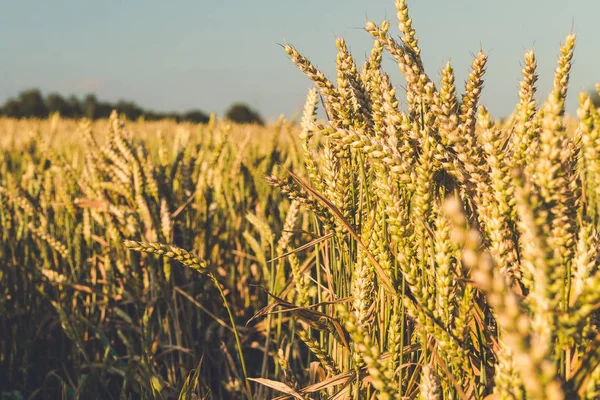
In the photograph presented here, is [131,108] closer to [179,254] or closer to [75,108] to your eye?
[75,108]

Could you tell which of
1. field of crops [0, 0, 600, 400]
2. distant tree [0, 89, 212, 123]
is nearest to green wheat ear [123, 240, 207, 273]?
field of crops [0, 0, 600, 400]

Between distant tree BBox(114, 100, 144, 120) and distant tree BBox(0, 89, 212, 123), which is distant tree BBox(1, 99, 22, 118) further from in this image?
distant tree BBox(114, 100, 144, 120)

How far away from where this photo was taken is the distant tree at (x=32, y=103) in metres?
31.5

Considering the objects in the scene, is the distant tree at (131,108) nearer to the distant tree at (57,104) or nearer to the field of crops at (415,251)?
the distant tree at (57,104)

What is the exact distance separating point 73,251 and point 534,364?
2.65 metres

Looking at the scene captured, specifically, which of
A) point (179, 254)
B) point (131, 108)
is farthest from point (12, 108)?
point (179, 254)

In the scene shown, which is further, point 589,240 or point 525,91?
point 525,91

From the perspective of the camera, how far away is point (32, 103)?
1270 inches

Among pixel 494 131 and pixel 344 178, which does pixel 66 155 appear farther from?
pixel 494 131

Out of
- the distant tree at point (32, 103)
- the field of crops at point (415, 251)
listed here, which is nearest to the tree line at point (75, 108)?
the distant tree at point (32, 103)

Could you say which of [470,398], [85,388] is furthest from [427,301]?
[85,388]

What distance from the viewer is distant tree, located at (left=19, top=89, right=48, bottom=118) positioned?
1240 inches

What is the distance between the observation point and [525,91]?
3.36 feet

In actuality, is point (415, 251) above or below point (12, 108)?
below
